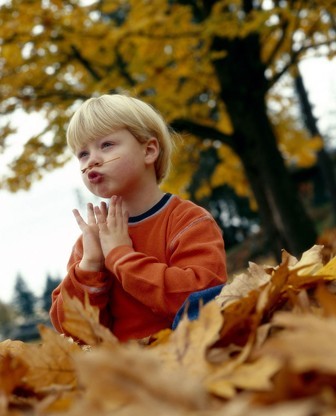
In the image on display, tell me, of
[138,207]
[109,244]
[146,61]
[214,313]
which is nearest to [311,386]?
[214,313]

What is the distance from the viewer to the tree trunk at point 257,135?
6.34 metres

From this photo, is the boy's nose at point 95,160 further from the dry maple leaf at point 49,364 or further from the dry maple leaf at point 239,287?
the dry maple leaf at point 49,364

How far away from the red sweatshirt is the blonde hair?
11.1 inches

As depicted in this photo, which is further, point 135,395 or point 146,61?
point 146,61

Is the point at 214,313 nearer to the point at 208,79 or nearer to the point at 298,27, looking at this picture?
the point at 298,27

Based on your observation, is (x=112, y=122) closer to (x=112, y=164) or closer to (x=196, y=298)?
(x=112, y=164)

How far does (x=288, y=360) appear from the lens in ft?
1.80

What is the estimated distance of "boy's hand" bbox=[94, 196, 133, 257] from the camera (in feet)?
5.41

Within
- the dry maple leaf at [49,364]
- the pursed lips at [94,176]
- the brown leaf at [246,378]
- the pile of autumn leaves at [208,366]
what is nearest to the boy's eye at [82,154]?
the pursed lips at [94,176]

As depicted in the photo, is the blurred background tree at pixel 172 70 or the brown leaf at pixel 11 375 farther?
the blurred background tree at pixel 172 70

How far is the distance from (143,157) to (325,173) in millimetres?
14981

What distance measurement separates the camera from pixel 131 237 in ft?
5.81

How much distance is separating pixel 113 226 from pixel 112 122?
1.22 feet

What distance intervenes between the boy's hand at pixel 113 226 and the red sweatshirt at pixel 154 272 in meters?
0.05
